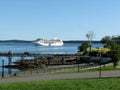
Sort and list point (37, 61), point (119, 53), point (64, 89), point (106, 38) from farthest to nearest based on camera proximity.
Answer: point (106, 38), point (37, 61), point (119, 53), point (64, 89)

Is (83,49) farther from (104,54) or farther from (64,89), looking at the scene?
(64,89)

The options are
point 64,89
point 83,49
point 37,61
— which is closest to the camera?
point 64,89

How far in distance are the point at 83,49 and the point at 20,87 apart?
75.8 m

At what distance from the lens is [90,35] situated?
4705 inches

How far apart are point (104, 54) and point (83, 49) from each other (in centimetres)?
1805

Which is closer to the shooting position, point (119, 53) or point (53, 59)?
point (119, 53)

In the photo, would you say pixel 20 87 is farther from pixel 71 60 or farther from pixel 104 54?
pixel 71 60

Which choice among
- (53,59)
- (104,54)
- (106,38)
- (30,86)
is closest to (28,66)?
(53,59)

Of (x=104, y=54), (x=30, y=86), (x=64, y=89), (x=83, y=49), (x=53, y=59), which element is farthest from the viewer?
(x=83, y=49)

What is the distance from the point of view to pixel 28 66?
3098 inches

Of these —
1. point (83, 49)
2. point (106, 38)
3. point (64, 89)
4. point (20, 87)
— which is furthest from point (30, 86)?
point (106, 38)

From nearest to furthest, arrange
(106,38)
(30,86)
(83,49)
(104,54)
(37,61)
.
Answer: (30,86) → (104,54) → (37,61) → (83,49) → (106,38)

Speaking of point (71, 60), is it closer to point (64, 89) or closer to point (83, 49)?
point (83, 49)

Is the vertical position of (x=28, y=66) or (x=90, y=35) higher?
(x=90, y=35)
